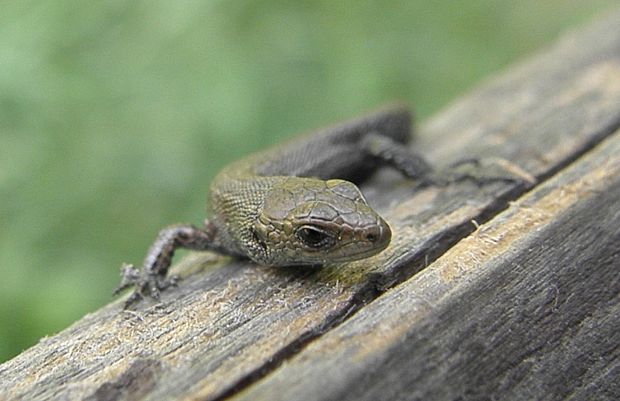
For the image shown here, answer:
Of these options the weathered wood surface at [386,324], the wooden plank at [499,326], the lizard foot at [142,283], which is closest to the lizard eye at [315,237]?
the weathered wood surface at [386,324]

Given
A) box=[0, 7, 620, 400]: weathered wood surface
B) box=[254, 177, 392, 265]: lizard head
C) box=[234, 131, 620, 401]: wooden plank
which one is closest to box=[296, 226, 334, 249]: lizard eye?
box=[254, 177, 392, 265]: lizard head

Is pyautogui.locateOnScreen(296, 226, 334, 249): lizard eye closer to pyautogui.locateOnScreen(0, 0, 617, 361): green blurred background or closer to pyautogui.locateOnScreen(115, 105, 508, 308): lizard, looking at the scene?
pyautogui.locateOnScreen(115, 105, 508, 308): lizard

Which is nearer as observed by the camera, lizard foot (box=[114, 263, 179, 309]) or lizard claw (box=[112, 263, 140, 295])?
lizard foot (box=[114, 263, 179, 309])

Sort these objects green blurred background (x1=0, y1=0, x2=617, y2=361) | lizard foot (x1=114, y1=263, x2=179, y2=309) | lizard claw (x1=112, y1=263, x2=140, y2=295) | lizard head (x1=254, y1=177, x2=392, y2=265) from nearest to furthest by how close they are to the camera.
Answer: lizard head (x1=254, y1=177, x2=392, y2=265), lizard foot (x1=114, y1=263, x2=179, y2=309), lizard claw (x1=112, y1=263, x2=140, y2=295), green blurred background (x1=0, y1=0, x2=617, y2=361)

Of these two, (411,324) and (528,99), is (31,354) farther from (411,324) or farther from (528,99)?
(528,99)

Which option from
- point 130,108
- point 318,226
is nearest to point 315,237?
point 318,226

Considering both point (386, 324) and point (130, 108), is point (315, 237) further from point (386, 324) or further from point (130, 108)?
point (130, 108)

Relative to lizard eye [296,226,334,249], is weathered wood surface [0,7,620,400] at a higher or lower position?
lower
